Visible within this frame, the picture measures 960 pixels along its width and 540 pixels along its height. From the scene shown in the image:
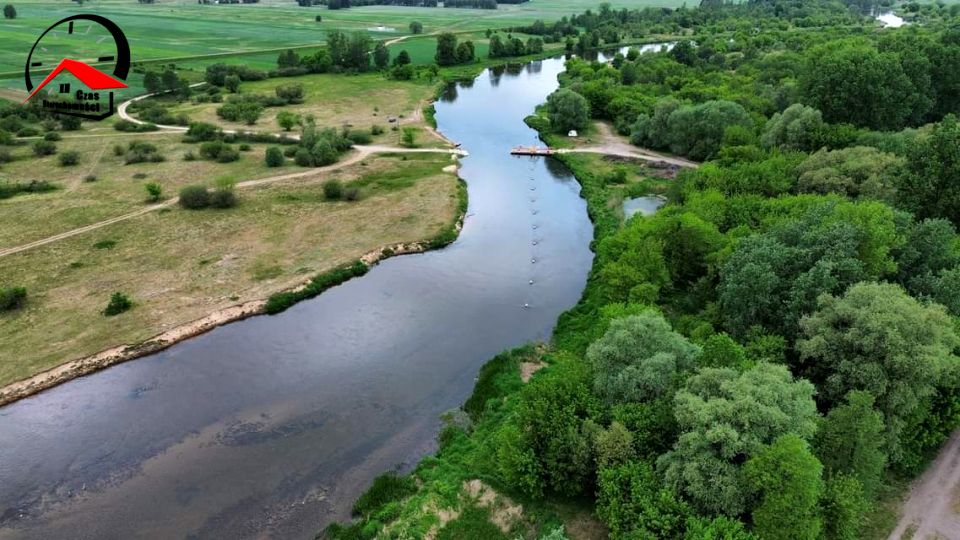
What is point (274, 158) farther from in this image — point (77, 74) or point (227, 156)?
point (77, 74)

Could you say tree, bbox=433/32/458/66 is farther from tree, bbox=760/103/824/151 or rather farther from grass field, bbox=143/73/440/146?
tree, bbox=760/103/824/151

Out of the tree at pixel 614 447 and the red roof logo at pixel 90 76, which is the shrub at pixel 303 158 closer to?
the red roof logo at pixel 90 76

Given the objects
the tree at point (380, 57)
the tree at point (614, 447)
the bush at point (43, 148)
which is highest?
the tree at point (380, 57)

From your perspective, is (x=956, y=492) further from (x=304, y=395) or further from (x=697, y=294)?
(x=304, y=395)

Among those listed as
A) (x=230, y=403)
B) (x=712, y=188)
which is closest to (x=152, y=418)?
(x=230, y=403)

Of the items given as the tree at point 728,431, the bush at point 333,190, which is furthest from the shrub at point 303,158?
the tree at point 728,431

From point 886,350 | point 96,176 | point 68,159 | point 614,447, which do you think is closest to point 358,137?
point 96,176
